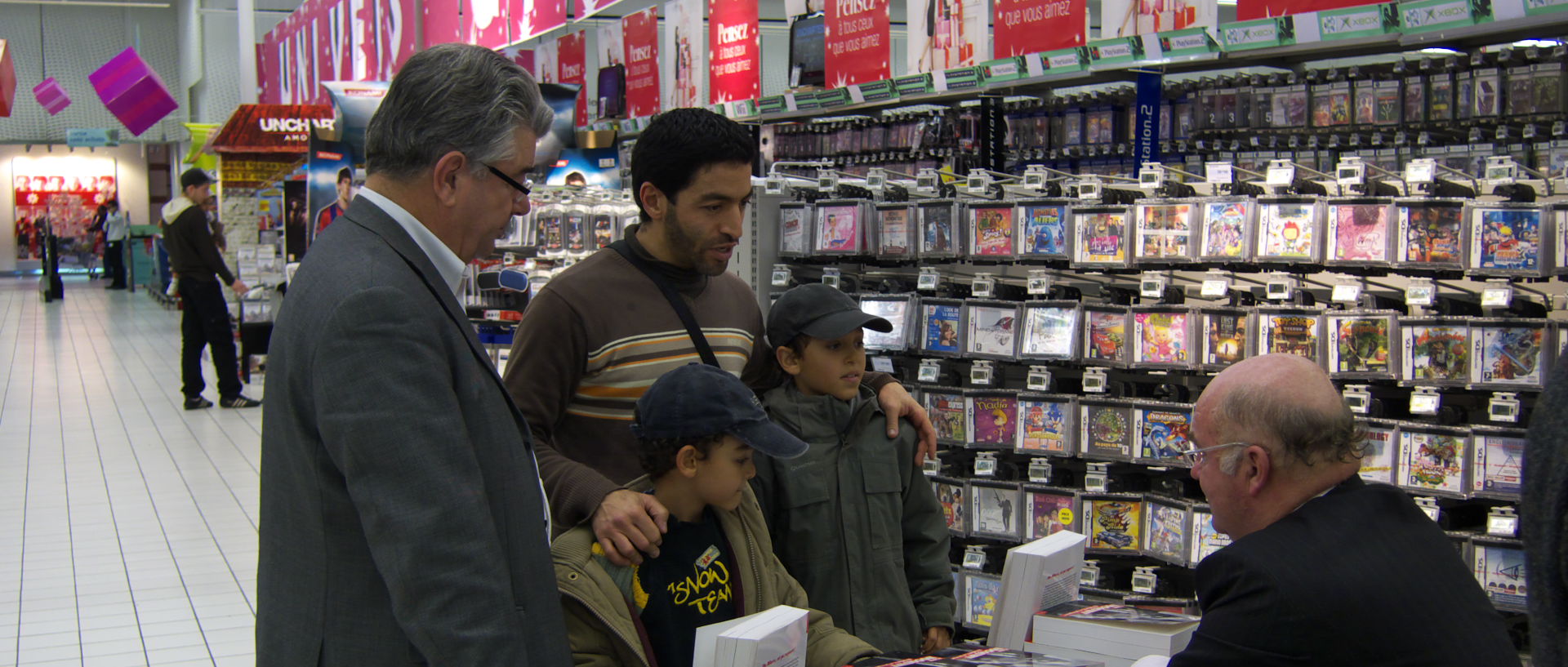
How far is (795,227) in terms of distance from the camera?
495 cm

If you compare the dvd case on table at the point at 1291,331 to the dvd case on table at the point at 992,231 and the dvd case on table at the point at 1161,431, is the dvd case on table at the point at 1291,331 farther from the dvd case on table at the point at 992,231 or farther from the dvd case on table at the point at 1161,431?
the dvd case on table at the point at 992,231

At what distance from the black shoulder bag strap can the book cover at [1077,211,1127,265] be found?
8.33 feet

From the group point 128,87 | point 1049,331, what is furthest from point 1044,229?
point 128,87

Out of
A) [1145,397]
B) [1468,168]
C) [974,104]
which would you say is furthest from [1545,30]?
[974,104]

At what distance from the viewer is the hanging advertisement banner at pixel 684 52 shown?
29.7 feet

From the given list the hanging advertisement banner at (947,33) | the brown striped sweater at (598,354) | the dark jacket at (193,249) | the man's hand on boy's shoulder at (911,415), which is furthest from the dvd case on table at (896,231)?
the dark jacket at (193,249)

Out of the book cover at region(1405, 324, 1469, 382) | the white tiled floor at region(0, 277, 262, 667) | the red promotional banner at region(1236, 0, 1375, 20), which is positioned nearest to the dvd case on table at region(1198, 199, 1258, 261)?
the book cover at region(1405, 324, 1469, 382)

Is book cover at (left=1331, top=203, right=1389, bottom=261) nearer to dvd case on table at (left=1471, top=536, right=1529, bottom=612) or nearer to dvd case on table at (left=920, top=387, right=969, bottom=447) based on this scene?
dvd case on table at (left=1471, top=536, right=1529, bottom=612)

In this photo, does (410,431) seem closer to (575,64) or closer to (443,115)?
(443,115)

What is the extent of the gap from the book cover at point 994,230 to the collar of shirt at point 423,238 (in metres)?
3.27

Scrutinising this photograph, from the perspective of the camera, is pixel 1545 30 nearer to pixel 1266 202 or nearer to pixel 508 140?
pixel 1266 202

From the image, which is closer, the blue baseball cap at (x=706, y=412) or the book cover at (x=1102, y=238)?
the blue baseball cap at (x=706, y=412)

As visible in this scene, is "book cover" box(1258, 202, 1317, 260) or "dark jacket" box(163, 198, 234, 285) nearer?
"book cover" box(1258, 202, 1317, 260)

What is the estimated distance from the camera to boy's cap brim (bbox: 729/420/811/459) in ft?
6.20
